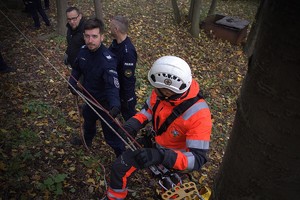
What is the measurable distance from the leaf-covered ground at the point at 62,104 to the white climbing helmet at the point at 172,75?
2162 mm

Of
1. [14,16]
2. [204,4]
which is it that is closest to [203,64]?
[14,16]

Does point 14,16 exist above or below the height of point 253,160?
below

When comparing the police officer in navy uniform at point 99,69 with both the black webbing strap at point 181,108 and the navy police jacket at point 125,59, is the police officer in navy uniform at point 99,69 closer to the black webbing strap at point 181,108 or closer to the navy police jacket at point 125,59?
the navy police jacket at point 125,59

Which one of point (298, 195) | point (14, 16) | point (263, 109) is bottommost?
point (14, 16)

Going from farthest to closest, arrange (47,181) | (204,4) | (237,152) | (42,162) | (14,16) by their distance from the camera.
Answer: (204,4), (14,16), (42,162), (47,181), (237,152)

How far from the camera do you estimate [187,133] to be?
9.71 feet

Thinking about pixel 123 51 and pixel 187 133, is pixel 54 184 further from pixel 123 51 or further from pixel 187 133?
pixel 187 133

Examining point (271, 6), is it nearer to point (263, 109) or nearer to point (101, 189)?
point (263, 109)

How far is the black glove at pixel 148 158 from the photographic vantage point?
8.73 feet

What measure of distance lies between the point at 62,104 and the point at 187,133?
4488 millimetres

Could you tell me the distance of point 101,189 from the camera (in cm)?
471

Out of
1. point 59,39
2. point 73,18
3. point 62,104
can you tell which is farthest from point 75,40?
point 59,39

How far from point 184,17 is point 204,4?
16.2ft

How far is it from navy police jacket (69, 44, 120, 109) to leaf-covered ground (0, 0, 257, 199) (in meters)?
0.51
